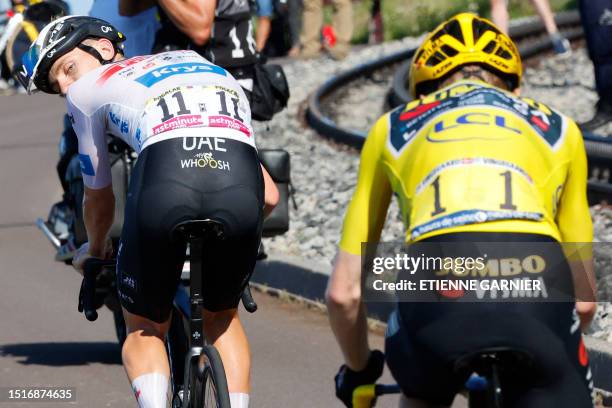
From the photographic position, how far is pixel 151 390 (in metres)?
5.06

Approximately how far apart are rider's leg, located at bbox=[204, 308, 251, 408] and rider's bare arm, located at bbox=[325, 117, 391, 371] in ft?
4.24

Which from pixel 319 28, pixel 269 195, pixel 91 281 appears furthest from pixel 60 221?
pixel 319 28

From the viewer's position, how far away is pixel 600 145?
10938 millimetres

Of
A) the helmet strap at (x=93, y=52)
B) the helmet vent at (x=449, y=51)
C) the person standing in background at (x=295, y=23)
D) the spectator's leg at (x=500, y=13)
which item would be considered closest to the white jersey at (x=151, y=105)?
the helmet strap at (x=93, y=52)

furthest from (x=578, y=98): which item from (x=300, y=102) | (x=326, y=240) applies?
(x=326, y=240)

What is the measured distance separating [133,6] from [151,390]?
2.92m

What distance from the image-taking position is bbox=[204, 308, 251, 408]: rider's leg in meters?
5.21

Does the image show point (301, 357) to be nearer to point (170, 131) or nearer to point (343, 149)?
point (170, 131)

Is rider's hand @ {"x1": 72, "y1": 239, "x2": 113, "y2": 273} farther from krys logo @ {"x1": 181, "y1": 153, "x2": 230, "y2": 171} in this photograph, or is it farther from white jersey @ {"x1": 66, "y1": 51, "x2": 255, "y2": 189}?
krys logo @ {"x1": 181, "y1": 153, "x2": 230, "y2": 171}

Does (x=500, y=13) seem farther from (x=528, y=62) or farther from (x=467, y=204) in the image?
(x=528, y=62)

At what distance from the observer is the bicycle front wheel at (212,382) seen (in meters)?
4.69

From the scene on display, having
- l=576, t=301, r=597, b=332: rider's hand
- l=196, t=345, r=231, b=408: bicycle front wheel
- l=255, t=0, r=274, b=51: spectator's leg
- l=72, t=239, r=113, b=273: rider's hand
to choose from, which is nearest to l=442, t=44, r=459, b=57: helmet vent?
l=576, t=301, r=597, b=332: rider's hand

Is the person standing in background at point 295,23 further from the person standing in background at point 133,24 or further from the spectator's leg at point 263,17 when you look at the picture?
the person standing in background at point 133,24

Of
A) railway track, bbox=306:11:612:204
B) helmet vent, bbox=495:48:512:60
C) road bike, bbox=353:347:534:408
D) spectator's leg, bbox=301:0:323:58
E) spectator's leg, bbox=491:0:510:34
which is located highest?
helmet vent, bbox=495:48:512:60
